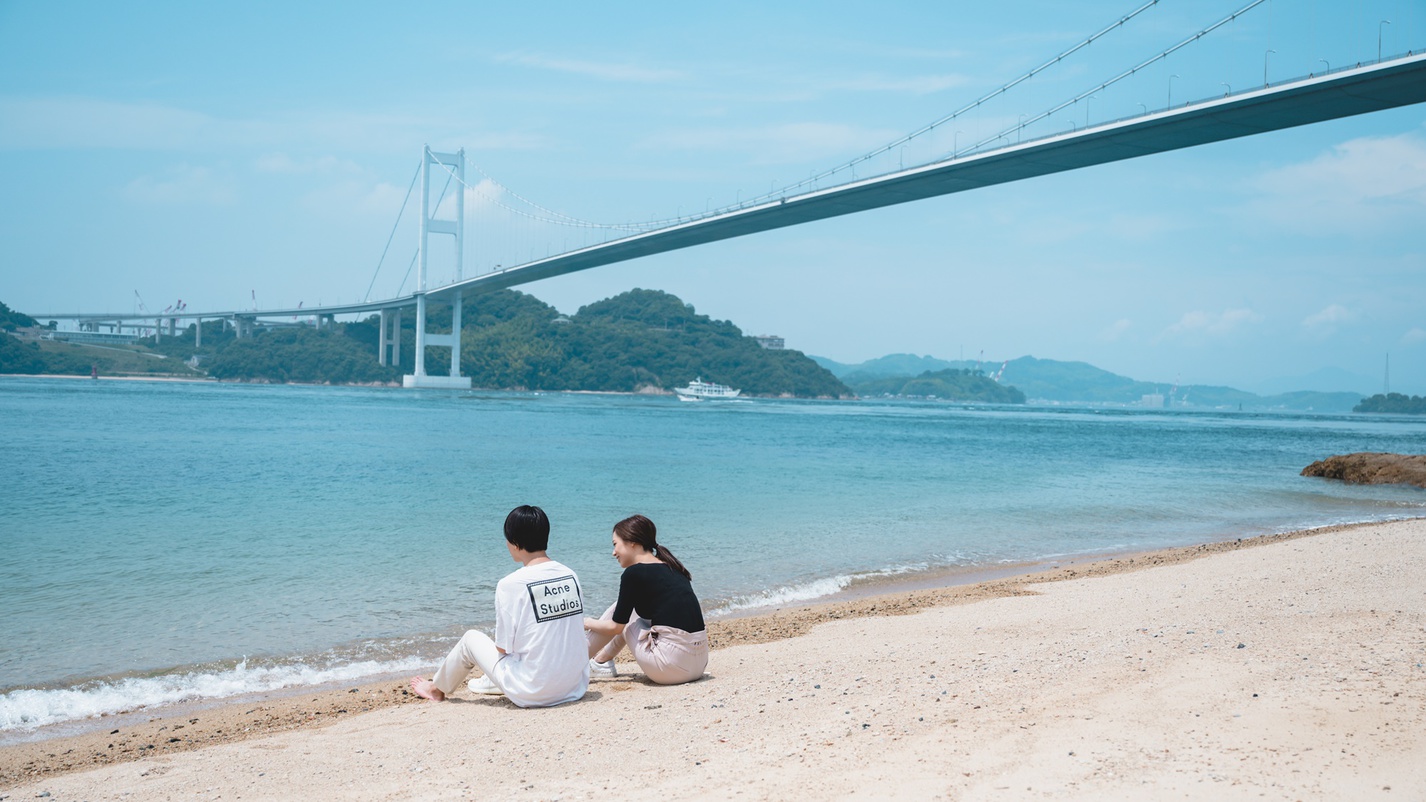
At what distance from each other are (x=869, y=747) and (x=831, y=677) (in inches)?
40.1

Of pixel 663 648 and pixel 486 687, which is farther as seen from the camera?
pixel 663 648

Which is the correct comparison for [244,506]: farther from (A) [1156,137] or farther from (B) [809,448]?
(A) [1156,137]

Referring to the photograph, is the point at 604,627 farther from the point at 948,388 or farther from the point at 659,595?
the point at 948,388

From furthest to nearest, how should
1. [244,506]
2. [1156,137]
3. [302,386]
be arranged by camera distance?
[302,386] → [1156,137] → [244,506]

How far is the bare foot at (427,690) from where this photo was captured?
13.0ft

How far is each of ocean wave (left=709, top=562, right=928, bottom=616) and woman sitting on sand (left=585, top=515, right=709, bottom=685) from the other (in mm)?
2459

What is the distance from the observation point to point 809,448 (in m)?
25.8

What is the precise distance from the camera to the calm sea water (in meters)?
5.33

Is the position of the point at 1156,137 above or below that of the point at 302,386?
above

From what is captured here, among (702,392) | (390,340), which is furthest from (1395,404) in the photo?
(390,340)

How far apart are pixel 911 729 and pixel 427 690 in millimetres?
2108

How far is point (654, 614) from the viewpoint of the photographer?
3928mm

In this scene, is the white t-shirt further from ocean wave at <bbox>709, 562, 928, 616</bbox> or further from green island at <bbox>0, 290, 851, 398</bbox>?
green island at <bbox>0, 290, 851, 398</bbox>

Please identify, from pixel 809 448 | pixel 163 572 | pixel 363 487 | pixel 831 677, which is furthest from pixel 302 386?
pixel 831 677
